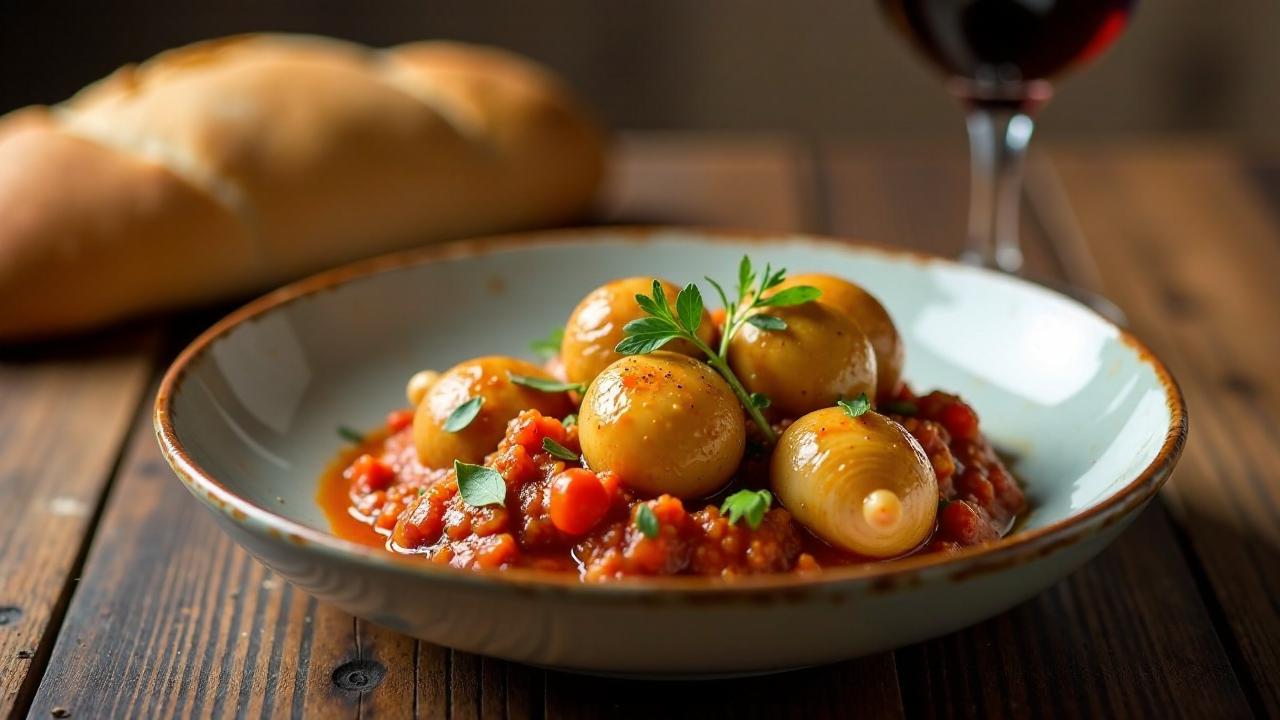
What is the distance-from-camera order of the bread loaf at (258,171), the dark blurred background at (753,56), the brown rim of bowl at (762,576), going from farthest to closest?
1. the dark blurred background at (753,56)
2. the bread loaf at (258,171)
3. the brown rim of bowl at (762,576)

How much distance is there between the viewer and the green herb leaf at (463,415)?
1.79 m

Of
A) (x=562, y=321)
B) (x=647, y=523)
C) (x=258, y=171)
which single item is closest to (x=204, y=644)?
(x=647, y=523)

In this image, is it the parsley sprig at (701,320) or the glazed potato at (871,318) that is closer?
the parsley sprig at (701,320)

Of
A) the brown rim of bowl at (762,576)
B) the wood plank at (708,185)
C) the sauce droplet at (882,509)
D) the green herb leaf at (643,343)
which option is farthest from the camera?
the wood plank at (708,185)

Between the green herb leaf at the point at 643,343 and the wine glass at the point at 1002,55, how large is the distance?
126 cm

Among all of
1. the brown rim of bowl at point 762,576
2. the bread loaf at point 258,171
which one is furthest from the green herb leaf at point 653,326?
the bread loaf at point 258,171

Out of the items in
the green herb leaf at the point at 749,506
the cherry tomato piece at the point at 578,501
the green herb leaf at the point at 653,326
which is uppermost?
the green herb leaf at the point at 653,326

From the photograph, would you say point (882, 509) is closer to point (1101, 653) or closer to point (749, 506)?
point (749, 506)

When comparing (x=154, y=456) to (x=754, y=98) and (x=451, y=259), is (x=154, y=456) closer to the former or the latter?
(x=451, y=259)

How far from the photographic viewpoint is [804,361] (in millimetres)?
1711

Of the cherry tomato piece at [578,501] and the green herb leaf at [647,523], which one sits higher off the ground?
the green herb leaf at [647,523]

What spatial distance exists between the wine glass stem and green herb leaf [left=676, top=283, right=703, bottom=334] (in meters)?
1.38

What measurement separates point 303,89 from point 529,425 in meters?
1.70

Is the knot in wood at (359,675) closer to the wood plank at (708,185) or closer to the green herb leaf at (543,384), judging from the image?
the green herb leaf at (543,384)
